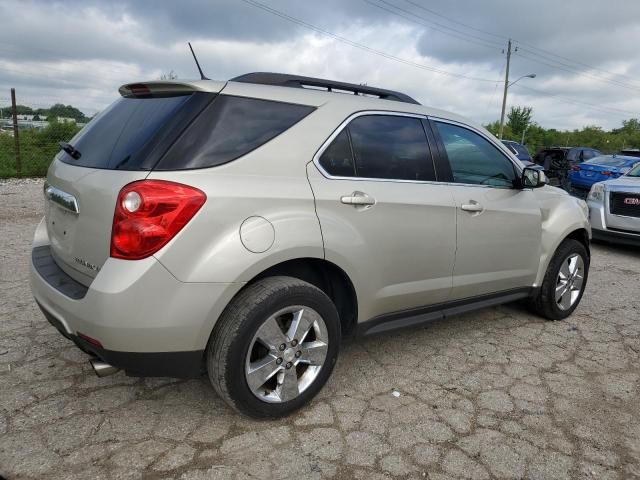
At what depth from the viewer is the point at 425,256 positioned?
10.0 ft

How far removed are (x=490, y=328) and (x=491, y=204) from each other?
1.16 meters

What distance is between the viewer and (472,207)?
3295 millimetres

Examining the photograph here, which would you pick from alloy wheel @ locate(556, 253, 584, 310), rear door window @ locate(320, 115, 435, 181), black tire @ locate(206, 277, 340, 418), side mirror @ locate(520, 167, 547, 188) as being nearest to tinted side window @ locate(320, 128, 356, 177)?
rear door window @ locate(320, 115, 435, 181)

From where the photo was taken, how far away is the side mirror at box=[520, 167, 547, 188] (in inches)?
145

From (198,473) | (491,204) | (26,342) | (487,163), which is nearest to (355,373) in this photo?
(198,473)

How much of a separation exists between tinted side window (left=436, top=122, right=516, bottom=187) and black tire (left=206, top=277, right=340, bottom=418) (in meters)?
1.50

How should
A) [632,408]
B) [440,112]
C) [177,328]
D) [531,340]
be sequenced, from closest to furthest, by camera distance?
[177,328] < [632,408] < [440,112] < [531,340]

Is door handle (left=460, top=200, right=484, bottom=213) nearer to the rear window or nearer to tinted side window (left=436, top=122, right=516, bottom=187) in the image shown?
tinted side window (left=436, top=122, right=516, bottom=187)

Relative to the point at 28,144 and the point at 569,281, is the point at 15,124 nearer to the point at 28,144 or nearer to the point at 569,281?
the point at 28,144

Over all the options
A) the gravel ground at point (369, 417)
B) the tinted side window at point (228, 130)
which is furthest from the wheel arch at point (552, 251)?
the tinted side window at point (228, 130)

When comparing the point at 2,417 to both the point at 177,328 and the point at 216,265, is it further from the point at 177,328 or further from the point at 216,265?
the point at 216,265

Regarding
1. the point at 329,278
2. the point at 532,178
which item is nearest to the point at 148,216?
the point at 329,278

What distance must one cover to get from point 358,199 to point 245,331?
3.08ft

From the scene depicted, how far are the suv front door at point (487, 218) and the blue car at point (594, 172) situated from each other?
31.7 ft
